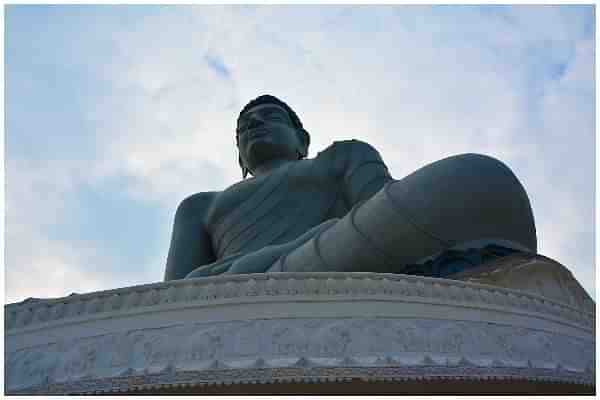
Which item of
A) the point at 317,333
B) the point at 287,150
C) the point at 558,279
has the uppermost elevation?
the point at 287,150

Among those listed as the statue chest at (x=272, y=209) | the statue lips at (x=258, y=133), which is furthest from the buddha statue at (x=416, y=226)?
the statue lips at (x=258, y=133)

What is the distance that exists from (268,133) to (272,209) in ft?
4.10

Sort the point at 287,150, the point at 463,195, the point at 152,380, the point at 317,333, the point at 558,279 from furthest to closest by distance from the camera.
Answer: the point at 287,150 < the point at 463,195 < the point at 558,279 < the point at 317,333 < the point at 152,380

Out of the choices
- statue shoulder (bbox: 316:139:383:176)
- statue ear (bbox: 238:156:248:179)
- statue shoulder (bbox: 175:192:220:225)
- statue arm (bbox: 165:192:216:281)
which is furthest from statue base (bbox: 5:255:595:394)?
statue ear (bbox: 238:156:248:179)

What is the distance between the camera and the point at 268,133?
7836mm

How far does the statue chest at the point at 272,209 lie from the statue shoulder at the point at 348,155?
18cm

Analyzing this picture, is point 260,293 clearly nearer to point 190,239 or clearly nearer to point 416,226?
point 416,226

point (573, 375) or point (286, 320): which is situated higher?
point (286, 320)

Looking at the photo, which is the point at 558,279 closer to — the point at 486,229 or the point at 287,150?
the point at 486,229

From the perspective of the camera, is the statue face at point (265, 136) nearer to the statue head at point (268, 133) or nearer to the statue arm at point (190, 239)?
the statue head at point (268, 133)

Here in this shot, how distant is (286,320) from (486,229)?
2136 millimetres

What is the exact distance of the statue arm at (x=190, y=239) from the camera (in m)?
7.29

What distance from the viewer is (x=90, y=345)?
319 centimetres

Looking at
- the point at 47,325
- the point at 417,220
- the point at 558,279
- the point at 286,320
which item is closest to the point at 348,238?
the point at 417,220
